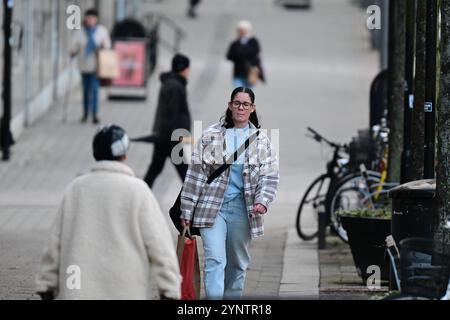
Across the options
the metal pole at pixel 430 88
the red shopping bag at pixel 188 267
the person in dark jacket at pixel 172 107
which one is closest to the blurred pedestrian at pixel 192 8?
the person in dark jacket at pixel 172 107

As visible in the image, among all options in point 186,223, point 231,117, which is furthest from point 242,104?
point 186,223

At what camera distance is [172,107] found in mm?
16438

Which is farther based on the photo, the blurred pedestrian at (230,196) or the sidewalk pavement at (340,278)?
the sidewalk pavement at (340,278)

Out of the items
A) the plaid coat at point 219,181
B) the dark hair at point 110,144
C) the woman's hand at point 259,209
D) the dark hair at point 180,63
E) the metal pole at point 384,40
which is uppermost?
the metal pole at point 384,40

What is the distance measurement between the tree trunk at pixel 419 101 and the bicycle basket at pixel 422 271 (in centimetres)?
287

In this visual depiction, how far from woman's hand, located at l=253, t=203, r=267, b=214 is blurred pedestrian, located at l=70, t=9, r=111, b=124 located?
47.1 ft

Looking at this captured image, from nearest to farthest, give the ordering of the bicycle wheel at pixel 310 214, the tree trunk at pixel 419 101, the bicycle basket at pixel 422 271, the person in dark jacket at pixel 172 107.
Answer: the bicycle basket at pixel 422 271 < the tree trunk at pixel 419 101 < the bicycle wheel at pixel 310 214 < the person in dark jacket at pixel 172 107

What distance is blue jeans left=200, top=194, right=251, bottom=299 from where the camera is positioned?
9609 mm

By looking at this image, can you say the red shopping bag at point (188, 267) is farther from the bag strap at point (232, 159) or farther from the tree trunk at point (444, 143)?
the tree trunk at point (444, 143)

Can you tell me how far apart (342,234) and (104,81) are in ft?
36.7

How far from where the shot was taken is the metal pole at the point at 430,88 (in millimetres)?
11094

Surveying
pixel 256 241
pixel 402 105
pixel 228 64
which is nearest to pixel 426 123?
pixel 402 105

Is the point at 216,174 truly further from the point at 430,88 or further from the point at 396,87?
the point at 396,87

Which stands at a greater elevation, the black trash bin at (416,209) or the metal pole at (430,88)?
the metal pole at (430,88)
